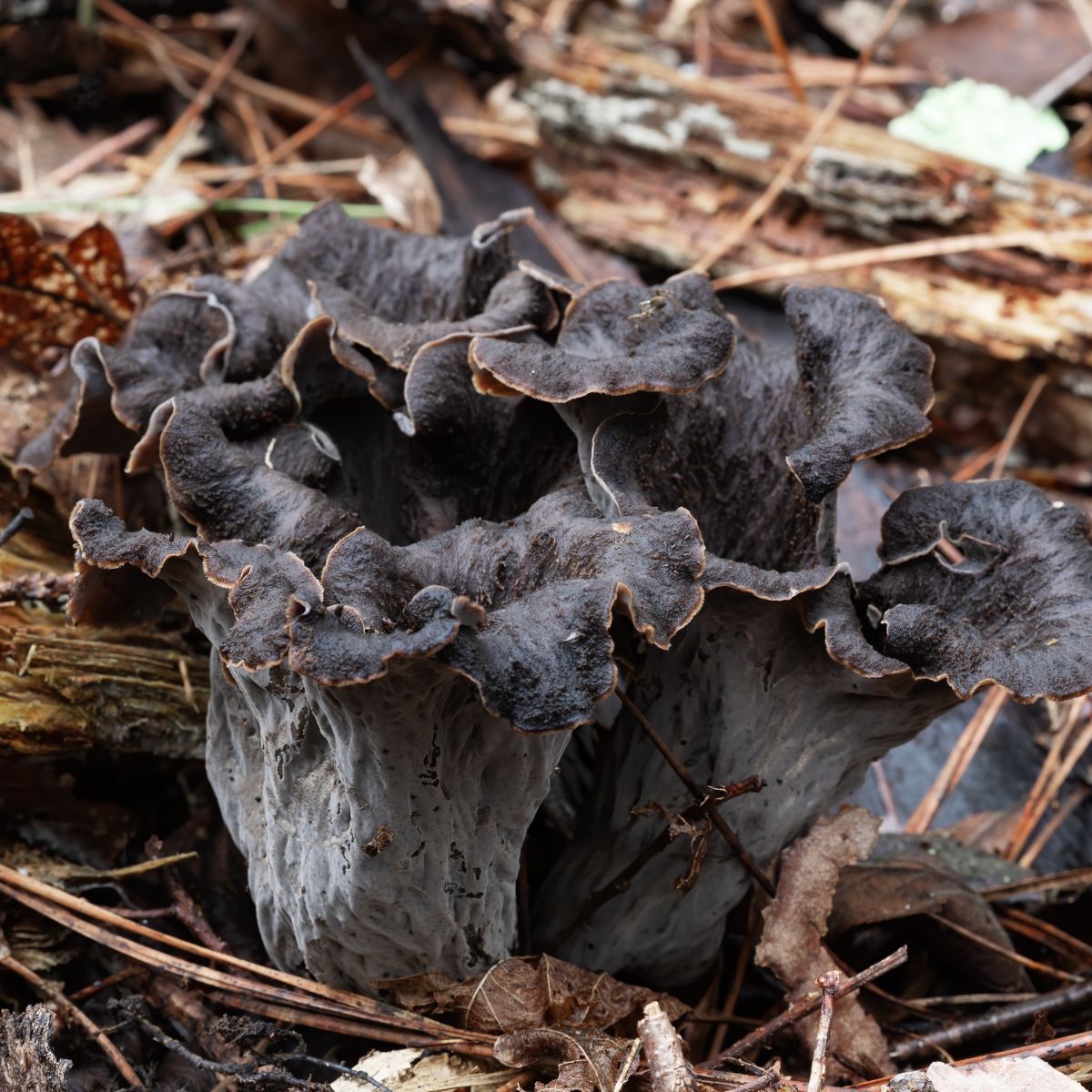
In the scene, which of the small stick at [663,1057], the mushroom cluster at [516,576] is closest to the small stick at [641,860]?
the mushroom cluster at [516,576]

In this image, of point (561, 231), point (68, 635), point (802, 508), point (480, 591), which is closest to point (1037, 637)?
point (802, 508)

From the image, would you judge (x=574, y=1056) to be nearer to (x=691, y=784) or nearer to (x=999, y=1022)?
(x=691, y=784)

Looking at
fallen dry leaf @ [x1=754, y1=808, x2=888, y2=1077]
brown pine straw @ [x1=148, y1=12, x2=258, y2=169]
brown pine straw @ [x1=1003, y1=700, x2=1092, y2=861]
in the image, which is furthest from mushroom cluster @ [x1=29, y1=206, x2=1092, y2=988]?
brown pine straw @ [x1=148, y1=12, x2=258, y2=169]

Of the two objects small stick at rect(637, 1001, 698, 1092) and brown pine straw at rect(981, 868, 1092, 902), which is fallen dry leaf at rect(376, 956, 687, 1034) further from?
brown pine straw at rect(981, 868, 1092, 902)

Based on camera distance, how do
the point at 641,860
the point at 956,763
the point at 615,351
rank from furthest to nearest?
the point at 956,763
the point at 641,860
the point at 615,351

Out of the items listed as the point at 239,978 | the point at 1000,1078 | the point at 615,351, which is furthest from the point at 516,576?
the point at 1000,1078

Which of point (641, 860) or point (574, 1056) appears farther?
point (641, 860)

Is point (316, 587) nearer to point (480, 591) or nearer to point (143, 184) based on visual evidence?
point (480, 591)
